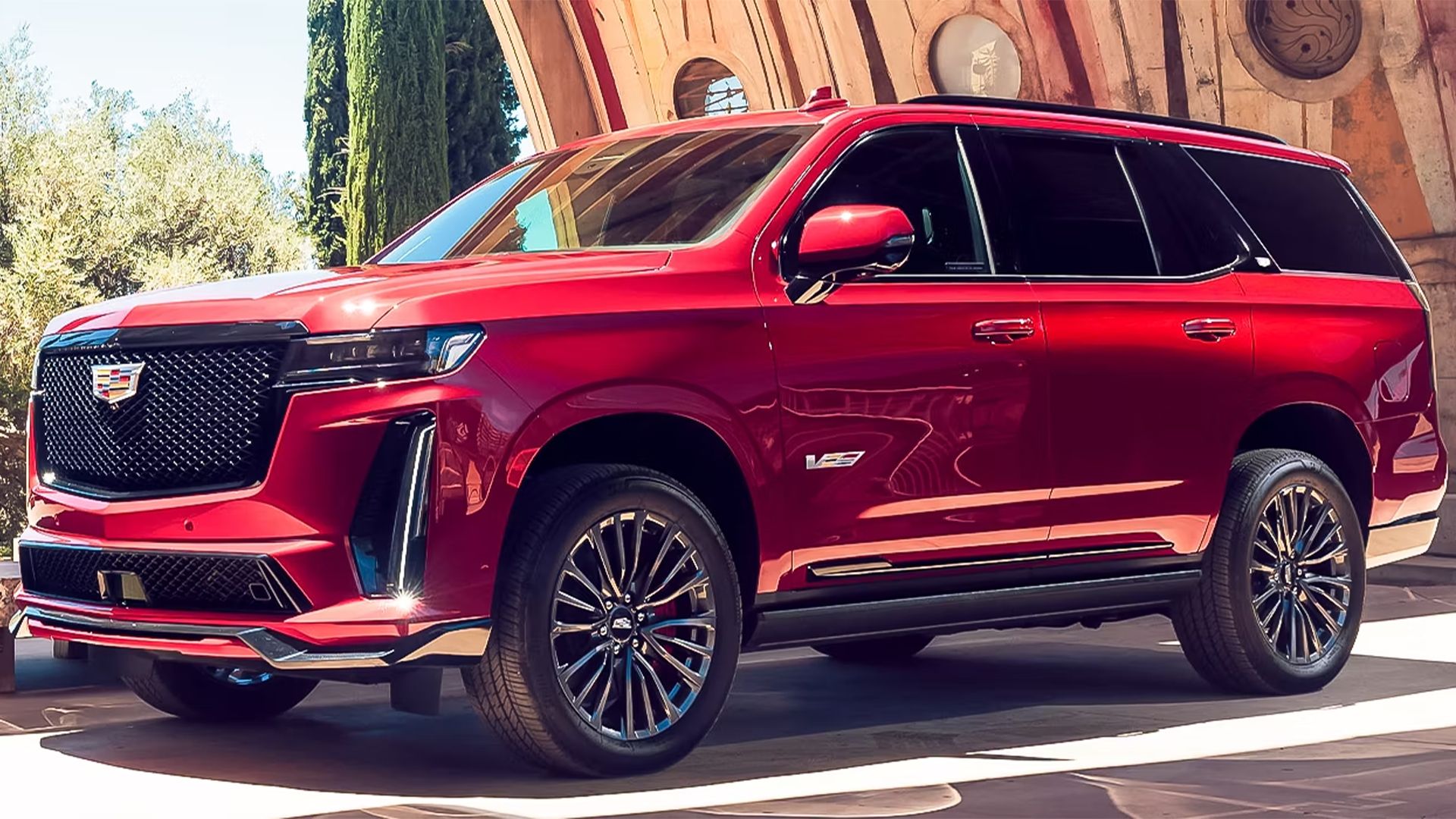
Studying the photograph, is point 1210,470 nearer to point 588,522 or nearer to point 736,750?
A: point 736,750

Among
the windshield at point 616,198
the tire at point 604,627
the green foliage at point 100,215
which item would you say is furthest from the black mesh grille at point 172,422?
the green foliage at point 100,215

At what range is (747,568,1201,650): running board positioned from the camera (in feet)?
20.4

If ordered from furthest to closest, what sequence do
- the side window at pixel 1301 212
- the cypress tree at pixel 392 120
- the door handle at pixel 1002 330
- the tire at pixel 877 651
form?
the cypress tree at pixel 392 120, the tire at pixel 877 651, the side window at pixel 1301 212, the door handle at pixel 1002 330

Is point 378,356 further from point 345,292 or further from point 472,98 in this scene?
point 472,98

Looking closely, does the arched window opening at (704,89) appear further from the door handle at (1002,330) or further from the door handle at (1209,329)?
the door handle at (1002,330)

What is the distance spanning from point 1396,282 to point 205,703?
4888mm

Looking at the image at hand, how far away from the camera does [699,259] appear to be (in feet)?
19.8

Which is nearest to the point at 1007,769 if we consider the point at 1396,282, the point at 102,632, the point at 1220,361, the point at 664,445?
the point at 664,445

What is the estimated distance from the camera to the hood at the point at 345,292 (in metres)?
5.43

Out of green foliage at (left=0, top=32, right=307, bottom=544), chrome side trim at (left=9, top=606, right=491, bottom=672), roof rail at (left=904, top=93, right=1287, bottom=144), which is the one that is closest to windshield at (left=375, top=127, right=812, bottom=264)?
roof rail at (left=904, top=93, right=1287, bottom=144)

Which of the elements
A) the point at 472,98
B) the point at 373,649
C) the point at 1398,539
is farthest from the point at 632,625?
the point at 472,98

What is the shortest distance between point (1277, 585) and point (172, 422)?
417 centimetres

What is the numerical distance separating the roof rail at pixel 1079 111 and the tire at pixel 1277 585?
129 cm

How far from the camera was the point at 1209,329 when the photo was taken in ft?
24.2
